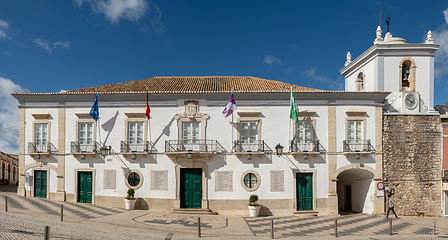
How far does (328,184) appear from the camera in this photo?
19.1 metres

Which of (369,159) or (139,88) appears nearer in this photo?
(369,159)

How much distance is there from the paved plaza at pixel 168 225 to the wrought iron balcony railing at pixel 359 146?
362cm

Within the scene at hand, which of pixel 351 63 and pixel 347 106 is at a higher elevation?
pixel 351 63

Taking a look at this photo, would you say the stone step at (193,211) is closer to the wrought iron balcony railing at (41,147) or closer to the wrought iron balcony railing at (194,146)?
the wrought iron balcony railing at (194,146)

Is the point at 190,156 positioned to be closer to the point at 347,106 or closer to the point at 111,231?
the point at 111,231

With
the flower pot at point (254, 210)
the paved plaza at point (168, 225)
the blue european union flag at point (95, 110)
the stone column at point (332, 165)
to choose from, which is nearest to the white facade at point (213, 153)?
the stone column at point (332, 165)

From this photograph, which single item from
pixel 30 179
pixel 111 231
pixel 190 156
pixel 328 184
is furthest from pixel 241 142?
pixel 30 179

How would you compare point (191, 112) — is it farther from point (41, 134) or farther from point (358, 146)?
point (358, 146)

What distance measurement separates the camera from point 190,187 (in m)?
19.2

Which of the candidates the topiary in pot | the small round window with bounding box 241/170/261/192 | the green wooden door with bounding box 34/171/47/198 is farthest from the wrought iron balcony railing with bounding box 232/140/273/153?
the green wooden door with bounding box 34/171/47/198

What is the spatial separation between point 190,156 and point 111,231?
254 inches

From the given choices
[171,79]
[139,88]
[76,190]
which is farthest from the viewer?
[171,79]

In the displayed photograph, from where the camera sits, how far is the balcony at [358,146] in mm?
19000

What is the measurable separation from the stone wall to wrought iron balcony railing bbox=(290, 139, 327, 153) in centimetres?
384
